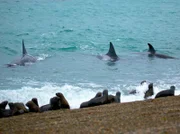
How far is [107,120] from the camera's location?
9.44m

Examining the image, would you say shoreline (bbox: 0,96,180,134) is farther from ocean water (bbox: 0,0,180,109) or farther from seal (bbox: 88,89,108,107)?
ocean water (bbox: 0,0,180,109)

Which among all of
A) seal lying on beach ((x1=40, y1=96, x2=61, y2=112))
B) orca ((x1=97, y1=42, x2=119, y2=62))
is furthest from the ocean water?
seal lying on beach ((x1=40, y1=96, x2=61, y2=112))

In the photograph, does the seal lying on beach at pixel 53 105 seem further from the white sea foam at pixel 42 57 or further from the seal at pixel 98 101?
the white sea foam at pixel 42 57

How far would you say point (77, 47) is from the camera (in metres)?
25.8

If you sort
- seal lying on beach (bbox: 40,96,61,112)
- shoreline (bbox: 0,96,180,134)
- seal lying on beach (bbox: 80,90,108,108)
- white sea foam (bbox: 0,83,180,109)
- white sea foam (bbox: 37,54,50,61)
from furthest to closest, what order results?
white sea foam (bbox: 37,54,50,61) → white sea foam (bbox: 0,83,180,109) → seal lying on beach (bbox: 80,90,108,108) → seal lying on beach (bbox: 40,96,61,112) → shoreline (bbox: 0,96,180,134)

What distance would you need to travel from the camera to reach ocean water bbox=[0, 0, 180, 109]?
16.4m

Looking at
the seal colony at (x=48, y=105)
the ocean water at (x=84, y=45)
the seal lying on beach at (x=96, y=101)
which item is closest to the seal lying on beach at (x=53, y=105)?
the seal colony at (x=48, y=105)

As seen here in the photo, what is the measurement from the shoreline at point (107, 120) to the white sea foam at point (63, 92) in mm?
3161

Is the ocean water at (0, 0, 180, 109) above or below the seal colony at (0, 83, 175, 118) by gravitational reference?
above

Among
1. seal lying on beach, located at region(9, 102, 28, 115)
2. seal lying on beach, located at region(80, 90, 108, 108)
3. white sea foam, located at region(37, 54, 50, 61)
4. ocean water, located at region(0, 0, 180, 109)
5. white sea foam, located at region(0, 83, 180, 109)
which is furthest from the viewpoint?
white sea foam, located at region(37, 54, 50, 61)

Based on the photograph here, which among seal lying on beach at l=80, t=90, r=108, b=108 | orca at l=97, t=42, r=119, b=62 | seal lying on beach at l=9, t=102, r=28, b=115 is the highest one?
orca at l=97, t=42, r=119, b=62

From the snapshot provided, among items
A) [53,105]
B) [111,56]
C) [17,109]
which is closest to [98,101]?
[53,105]

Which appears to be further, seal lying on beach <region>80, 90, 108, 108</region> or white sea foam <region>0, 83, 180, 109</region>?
white sea foam <region>0, 83, 180, 109</region>

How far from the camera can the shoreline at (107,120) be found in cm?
878
